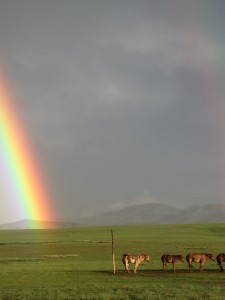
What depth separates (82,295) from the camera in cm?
2633

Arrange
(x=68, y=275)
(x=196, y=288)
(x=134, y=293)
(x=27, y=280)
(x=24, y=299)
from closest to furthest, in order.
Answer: (x=24, y=299) → (x=134, y=293) → (x=196, y=288) → (x=27, y=280) → (x=68, y=275)

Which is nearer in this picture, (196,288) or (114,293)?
(114,293)

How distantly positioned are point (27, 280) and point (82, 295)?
10.6m

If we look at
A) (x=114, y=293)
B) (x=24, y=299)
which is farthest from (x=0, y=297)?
(x=114, y=293)

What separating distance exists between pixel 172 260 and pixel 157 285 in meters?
10.0

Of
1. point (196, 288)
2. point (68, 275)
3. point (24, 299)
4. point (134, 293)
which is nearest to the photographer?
point (24, 299)

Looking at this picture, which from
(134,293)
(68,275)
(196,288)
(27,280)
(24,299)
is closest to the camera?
(24,299)

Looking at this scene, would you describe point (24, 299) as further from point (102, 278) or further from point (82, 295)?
point (102, 278)

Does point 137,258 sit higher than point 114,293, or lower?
higher

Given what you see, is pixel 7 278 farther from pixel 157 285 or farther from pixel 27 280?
pixel 157 285

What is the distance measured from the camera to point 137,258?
132ft

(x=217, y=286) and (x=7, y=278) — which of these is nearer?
(x=217, y=286)

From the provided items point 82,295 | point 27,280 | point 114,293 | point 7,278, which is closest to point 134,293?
point 114,293

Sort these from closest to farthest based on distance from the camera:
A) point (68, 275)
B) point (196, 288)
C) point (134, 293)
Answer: point (134, 293), point (196, 288), point (68, 275)
